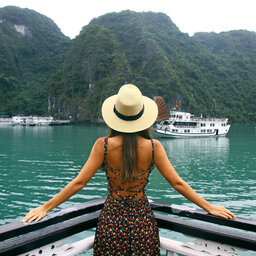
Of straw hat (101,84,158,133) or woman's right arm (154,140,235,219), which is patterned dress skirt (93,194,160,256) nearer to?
woman's right arm (154,140,235,219)

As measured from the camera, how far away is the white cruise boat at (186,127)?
3441 centimetres

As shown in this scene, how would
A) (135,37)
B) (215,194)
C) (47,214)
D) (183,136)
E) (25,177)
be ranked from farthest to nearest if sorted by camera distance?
1. (135,37)
2. (183,136)
3. (25,177)
4. (215,194)
5. (47,214)

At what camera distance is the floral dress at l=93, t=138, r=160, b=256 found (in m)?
1.48

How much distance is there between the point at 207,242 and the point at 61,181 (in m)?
10.9

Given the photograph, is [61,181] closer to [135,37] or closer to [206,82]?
[206,82]

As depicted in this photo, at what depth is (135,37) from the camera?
10100 cm

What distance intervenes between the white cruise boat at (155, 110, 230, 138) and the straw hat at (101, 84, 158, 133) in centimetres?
3287

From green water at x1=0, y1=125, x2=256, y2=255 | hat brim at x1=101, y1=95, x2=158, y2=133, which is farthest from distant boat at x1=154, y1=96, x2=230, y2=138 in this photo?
hat brim at x1=101, y1=95, x2=158, y2=133

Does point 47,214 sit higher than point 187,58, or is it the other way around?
point 187,58

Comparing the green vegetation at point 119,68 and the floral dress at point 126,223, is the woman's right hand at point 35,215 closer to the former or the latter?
the floral dress at point 126,223

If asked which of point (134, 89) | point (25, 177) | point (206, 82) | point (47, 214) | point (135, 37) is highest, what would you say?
point (135, 37)

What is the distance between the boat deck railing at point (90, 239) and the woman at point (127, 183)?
7cm

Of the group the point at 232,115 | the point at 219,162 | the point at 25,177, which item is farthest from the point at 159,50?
the point at 25,177

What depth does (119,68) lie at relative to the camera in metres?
79.6
